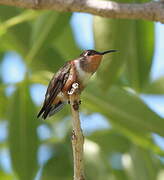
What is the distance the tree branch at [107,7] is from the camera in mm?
2441

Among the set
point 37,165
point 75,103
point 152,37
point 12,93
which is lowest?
point 37,165

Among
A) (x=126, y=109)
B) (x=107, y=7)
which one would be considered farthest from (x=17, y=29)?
(x=107, y=7)

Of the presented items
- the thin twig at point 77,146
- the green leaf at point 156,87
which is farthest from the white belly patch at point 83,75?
the green leaf at point 156,87

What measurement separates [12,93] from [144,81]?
797 millimetres

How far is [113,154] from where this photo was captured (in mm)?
4504

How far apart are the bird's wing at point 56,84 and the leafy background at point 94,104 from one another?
1.56 feet

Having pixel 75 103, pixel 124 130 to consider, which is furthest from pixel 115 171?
pixel 75 103

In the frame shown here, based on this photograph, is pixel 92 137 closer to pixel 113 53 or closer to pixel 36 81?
pixel 36 81

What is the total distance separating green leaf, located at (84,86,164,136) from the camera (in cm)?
345

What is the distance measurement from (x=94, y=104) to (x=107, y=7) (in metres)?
1.20

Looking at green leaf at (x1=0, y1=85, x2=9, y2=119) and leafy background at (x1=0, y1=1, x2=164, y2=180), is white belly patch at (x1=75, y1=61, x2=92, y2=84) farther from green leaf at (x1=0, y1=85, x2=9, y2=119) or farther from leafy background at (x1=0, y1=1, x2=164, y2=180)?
green leaf at (x1=0, y1=85, x2=9, y2=119)

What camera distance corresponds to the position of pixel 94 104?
363 cm

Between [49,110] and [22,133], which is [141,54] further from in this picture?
[49,110]

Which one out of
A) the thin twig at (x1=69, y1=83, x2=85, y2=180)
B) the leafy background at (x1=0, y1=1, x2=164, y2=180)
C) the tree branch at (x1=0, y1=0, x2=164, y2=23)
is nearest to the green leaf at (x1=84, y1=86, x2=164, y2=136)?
the leafy background at (x1=0, y1=1, x2=164, y2=180)
